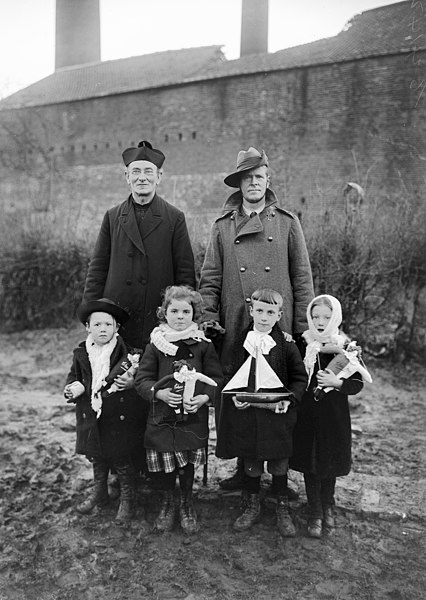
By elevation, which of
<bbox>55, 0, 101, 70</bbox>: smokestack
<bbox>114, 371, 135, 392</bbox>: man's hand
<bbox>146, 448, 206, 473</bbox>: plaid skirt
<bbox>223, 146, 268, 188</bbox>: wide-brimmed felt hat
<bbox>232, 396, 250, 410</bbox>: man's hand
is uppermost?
<bbox>55, 0, 101, 70</bbox>: smokestack

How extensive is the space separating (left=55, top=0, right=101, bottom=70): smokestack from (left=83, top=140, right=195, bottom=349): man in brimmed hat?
32.0m

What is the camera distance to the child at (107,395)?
315 cm

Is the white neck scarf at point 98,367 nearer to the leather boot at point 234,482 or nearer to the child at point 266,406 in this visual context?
the child at point 266,406

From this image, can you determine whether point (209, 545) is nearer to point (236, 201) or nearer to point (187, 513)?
point (187, 513)

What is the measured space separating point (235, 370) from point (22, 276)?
21.9ft

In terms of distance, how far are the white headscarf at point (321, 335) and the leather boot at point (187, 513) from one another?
1.09 meters

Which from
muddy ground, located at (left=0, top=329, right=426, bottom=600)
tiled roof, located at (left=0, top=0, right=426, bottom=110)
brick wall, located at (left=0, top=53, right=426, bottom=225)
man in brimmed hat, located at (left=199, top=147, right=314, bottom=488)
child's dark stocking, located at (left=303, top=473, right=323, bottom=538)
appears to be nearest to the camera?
muddy ground, located at (left=0, top=329, right=426, bottom=600)

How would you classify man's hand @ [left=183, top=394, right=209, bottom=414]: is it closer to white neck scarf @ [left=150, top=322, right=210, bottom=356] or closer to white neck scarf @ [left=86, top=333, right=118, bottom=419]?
white neck scarf @ [left=150, top=322, right=210, bottom=356]

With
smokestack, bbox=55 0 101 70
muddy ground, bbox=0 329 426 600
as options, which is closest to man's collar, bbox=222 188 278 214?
muddy ground, bbox=0 329 426 600

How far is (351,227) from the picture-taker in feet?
23.7

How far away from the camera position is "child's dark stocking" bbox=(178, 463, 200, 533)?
314cm

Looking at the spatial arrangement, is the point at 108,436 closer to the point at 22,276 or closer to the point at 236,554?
the point at 236,554

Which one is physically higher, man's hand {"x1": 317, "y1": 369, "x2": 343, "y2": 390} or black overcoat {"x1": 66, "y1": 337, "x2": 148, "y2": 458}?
man's hand {"x1": 317, "y1": 369, "x2": 343, "y2": 390}

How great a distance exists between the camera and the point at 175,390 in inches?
118
